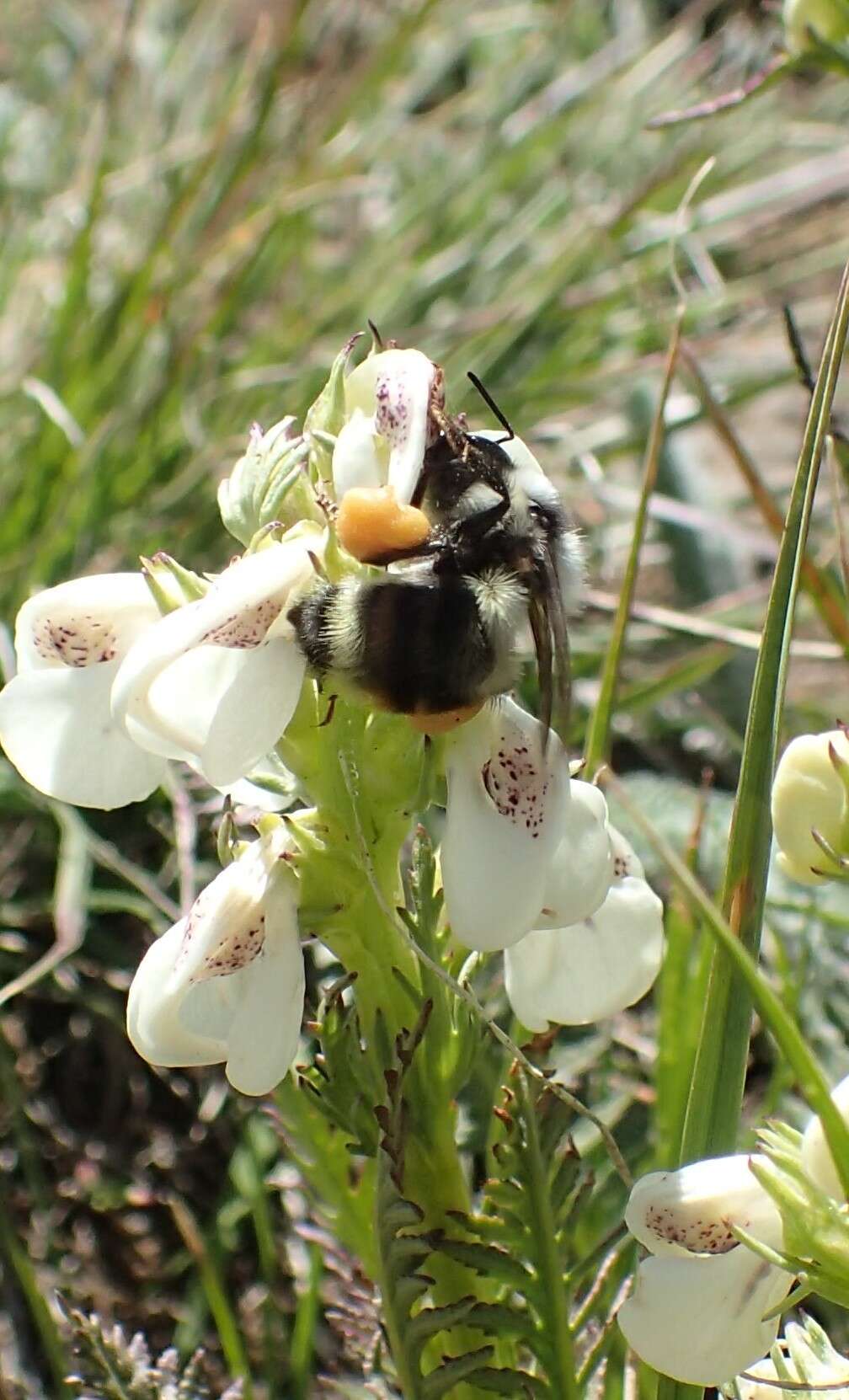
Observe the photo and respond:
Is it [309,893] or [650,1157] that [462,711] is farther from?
[650,1157]

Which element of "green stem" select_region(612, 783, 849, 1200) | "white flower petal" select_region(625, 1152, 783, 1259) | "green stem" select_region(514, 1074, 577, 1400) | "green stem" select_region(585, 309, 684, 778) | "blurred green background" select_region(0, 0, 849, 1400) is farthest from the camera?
"blurred green background" select_region(0, 0, 849, 1400)

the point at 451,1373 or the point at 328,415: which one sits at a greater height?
the point at 328,415

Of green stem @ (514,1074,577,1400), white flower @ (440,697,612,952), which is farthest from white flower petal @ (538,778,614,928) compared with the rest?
green stem @ (514,1074,577,1400)

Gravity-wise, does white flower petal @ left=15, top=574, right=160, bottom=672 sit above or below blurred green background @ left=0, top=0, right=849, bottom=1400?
above

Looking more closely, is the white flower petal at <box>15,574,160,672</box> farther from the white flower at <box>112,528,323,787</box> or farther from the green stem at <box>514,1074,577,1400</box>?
the green stem at <box>514,1074,577,1400</box>

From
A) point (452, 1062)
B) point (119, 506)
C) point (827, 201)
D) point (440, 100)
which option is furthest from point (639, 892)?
point (440, 100)

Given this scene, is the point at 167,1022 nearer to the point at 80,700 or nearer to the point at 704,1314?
the point at 80,700

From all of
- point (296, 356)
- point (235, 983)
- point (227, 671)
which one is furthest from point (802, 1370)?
point (296, 356)
